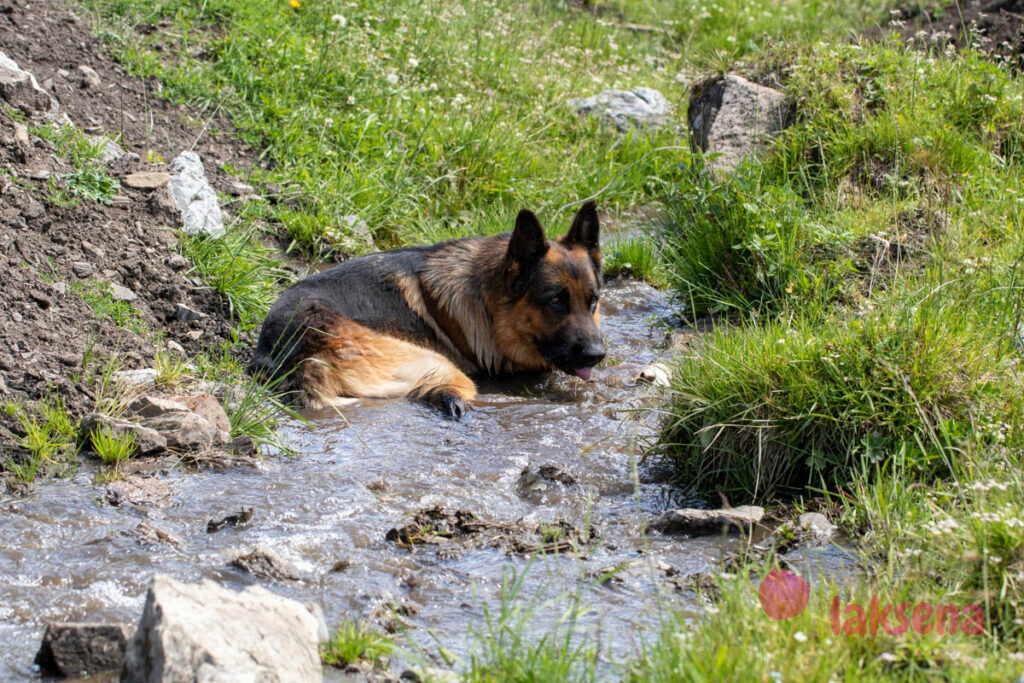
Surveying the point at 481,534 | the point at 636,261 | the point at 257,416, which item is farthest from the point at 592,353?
the point at 481,534

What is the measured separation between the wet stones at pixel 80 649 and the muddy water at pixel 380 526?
124 mm

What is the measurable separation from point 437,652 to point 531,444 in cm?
207

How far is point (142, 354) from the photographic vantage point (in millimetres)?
5148

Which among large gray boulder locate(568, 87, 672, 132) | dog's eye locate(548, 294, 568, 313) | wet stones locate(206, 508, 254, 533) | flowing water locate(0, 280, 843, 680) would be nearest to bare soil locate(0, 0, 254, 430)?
flowing water locate(0, 280, 843, 680)

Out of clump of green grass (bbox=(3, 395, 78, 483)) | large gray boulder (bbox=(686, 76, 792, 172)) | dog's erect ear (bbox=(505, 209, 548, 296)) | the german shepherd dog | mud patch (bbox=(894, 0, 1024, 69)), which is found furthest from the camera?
mud patch (bbox=(894, 0, 1024, 69))

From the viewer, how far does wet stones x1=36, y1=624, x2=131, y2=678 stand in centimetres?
263

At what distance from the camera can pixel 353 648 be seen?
2.73 m

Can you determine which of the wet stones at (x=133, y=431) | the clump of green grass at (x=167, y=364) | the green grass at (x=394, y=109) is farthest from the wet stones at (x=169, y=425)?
the green grass at (x=394, y=109)

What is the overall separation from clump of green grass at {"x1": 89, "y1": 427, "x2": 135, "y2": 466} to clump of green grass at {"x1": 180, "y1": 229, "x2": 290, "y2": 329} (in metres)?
1.80

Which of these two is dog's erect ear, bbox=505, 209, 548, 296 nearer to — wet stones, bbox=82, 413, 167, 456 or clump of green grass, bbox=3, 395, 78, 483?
wet stones, bbox=82, 413, 167, 456

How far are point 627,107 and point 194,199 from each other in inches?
208

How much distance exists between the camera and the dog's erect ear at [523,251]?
19.0 feet

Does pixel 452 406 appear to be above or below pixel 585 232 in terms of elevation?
below

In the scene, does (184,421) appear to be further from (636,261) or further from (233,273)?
(636,261)
